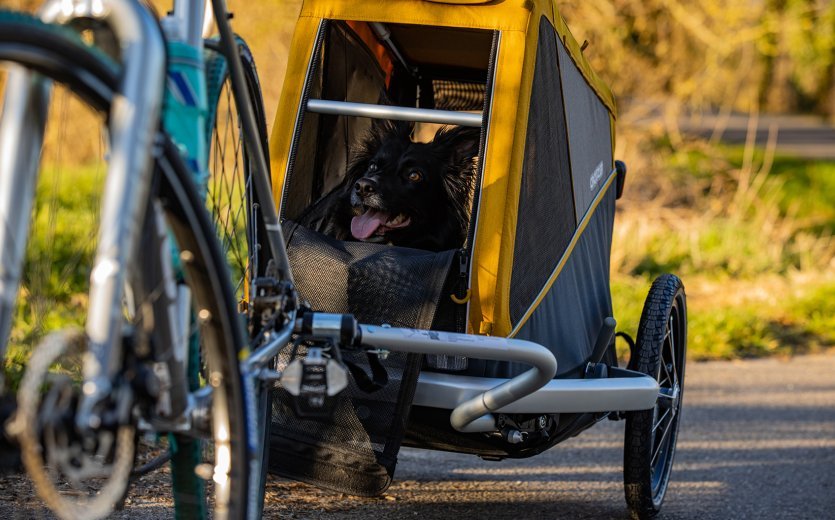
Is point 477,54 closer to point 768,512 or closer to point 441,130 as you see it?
point 441,130

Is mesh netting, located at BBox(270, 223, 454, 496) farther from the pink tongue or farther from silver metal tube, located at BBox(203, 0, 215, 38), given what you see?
silver metal tube, located at BBox(203, 0, 215, 38)

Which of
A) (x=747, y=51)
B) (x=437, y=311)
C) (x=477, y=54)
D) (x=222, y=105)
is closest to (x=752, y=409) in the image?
(x=477, y=54)

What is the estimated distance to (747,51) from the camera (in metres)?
11.9

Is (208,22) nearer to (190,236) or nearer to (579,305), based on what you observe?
(190,236)

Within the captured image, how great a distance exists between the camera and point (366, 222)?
3.44m

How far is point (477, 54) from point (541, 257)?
4.26 ft

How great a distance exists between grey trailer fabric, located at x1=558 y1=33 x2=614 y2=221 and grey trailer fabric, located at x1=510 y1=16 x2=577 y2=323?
77mm

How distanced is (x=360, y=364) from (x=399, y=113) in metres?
0.72

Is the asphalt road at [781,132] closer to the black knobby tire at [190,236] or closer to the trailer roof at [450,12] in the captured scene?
the trailer roof at [450,12]

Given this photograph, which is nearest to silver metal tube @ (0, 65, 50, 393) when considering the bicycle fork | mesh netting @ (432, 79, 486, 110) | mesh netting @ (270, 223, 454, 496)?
the bicycle fork

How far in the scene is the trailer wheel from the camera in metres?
3.24

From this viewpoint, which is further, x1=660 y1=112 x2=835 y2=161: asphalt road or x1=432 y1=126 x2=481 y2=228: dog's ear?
x1=660 y1=112 x2=835 y2=161: asphalt road

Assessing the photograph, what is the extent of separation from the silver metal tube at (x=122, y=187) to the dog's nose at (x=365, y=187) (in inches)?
73.5

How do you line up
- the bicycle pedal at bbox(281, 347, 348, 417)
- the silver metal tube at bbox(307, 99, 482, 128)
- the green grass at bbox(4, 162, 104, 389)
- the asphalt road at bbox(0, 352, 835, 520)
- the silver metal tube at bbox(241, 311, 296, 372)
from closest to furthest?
the green grass at bbox(4, 162, 104, 389) → the silver metal tube at bbox(241, 311, 296, 372) → the bicycle pedal at bbox(281, 347, 348, 417) → the silver metal tube at bbox(307, 99, 482, 128) → the asphalt road at bbox(0, 352, 835, 520)
